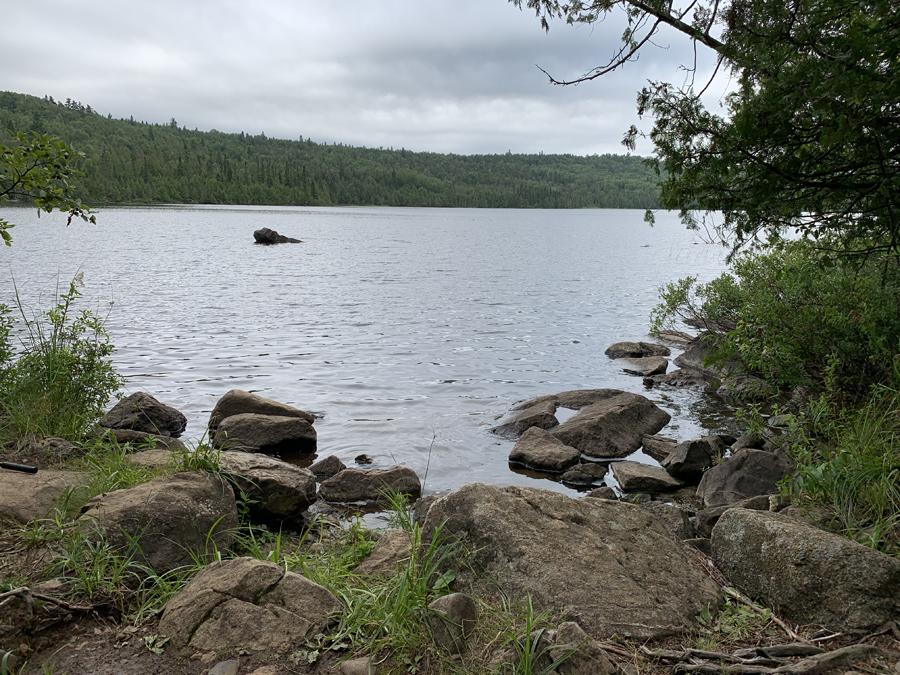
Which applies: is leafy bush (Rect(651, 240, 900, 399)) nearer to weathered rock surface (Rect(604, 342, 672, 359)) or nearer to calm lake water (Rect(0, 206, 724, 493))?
calm lake water (Rect(0, 206, 724, 493))

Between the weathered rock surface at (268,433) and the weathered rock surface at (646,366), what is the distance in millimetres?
9735

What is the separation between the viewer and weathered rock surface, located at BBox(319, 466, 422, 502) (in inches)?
349

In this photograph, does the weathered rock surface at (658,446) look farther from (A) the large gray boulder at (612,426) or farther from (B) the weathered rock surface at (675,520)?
(B) the weathered rock surface at (675,520)

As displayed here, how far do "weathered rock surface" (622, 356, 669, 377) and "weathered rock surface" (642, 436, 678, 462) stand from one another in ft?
18.4

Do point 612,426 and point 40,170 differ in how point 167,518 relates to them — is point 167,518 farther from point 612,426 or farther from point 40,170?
point 612,426

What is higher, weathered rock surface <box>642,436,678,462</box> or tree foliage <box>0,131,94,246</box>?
tree foliage <box>0,131,94,246</box>

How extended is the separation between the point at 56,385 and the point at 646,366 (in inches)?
554

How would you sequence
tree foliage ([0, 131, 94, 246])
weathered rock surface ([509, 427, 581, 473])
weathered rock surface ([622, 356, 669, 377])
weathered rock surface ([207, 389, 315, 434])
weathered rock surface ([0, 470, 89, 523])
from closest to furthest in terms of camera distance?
weathered rock surface ([0, 470, 89, 523]), tree foliage ([0, 131, 94, 246]), weathered rock surface ([509, 427, 581, 473]), weathered rock surface ([207, 389, 315, 434]), weathered rock surface ([622, 356, 669, 377])

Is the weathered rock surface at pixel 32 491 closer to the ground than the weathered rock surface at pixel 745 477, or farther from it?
farther from it

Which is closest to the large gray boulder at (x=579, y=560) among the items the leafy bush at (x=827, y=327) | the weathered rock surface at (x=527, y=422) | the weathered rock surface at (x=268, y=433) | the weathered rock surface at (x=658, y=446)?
the leafy bush at (x=827, y=327)

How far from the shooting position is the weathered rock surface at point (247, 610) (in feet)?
12.0

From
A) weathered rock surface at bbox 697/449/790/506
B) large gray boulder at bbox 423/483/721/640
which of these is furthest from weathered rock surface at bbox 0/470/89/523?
weathered rock surface at bbox 697/449/790/506

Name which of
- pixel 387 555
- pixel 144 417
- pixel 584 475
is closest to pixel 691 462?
pixel 584 475

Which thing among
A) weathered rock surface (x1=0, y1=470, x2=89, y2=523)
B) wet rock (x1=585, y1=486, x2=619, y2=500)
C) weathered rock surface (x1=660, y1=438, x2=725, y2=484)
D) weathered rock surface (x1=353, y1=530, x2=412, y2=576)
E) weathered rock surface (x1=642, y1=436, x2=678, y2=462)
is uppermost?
weathered rock surface (x1=0, y1=470, x2=89, y2=523)
